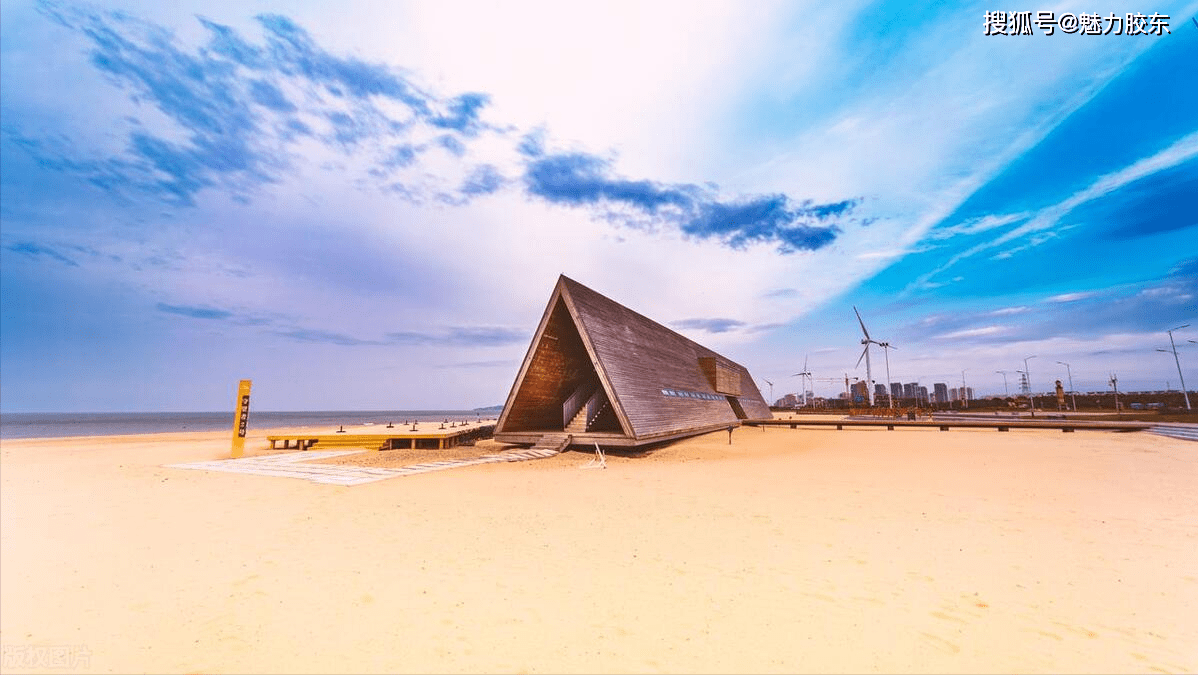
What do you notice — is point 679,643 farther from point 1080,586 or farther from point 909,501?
point 909,501

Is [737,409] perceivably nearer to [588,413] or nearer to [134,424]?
[588,413]

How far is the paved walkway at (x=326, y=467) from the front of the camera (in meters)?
13.7

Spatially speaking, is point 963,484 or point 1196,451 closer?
point 963,484

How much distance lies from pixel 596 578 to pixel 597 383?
61.4 ft

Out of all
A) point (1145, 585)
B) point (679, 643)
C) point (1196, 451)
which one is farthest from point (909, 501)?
point (1196, 451)

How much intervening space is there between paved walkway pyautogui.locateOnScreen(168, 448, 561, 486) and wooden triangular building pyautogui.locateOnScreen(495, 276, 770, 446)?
2.70 m

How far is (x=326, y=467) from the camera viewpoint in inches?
627

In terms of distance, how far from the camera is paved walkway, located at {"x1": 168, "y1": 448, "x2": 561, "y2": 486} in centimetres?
1370

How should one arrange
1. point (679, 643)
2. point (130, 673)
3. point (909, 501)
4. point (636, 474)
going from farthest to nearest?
point (636, 474), point (909, 501), point (679, 643), point (130, 673)

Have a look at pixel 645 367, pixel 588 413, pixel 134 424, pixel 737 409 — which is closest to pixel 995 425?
pixel 737 409

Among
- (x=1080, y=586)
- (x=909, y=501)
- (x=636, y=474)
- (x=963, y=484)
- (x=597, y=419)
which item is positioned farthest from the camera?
(x=597, y=419)

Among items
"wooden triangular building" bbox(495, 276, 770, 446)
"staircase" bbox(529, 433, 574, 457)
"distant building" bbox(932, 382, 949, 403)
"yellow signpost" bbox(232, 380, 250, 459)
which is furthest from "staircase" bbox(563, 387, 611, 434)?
"distant building" bbox(932, 382, 949, 403)

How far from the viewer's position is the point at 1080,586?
19.3 ft

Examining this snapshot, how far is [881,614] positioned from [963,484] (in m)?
10.8
